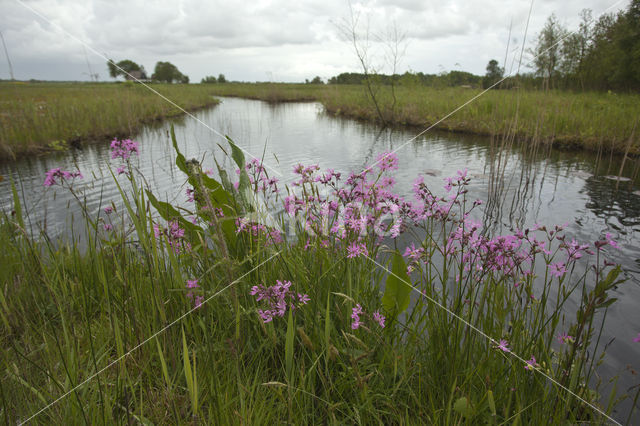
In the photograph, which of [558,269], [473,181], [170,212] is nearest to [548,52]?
[473,181]

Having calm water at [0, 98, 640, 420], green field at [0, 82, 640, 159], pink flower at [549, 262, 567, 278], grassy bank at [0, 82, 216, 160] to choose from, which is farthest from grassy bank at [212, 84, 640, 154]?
grassy bank at [0, 82, 216, 160]

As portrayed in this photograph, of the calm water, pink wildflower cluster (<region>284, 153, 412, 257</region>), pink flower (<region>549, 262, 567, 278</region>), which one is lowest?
the calm water

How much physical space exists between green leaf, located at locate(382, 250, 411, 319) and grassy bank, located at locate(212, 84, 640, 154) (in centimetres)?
171

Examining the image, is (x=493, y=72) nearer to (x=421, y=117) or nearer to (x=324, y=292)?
(x=324, y=292)

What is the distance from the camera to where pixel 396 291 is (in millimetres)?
1896


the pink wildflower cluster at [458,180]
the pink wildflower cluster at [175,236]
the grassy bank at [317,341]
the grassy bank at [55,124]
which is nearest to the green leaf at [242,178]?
the grassy bank at [317,341]

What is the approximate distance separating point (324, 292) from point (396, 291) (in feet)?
1.41

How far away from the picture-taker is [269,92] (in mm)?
22094

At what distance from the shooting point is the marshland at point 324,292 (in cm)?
141

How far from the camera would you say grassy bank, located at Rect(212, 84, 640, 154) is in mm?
4977

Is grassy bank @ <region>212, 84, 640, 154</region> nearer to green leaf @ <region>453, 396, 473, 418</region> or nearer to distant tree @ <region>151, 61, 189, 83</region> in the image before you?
green leaf @ <region>453, 396, 473, 418</region>

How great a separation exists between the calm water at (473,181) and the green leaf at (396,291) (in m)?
0.95

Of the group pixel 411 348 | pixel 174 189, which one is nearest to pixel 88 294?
pixel 411 348

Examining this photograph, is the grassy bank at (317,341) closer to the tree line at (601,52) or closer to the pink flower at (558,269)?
the pink flower at (558,269)
